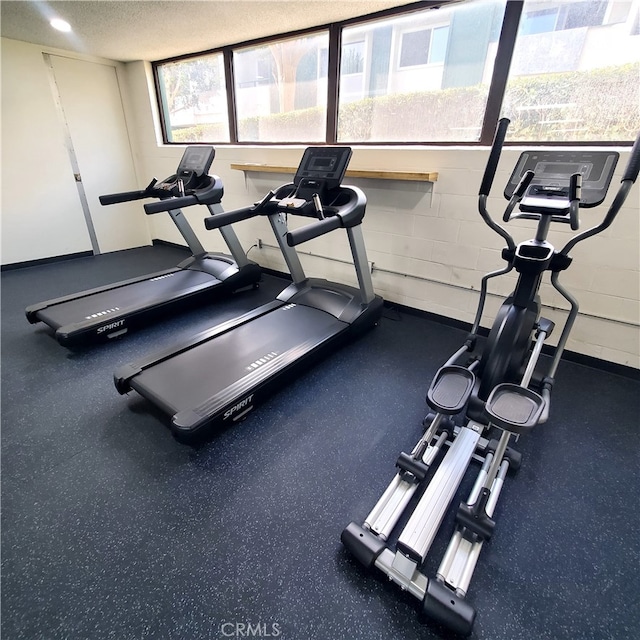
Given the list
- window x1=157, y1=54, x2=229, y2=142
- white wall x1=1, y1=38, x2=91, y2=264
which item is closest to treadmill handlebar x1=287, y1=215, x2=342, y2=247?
window x1=157, y1=54, x2=229, y2=142

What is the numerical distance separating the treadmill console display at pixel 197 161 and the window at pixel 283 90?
0.85 meters

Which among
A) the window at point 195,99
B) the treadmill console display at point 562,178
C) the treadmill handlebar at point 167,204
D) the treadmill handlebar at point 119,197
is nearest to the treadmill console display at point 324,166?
the treadmill handlebar at point 167,204

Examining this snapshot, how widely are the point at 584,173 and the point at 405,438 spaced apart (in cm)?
159

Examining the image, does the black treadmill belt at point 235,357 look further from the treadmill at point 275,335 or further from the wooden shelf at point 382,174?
the wooden shelf at point 382,174

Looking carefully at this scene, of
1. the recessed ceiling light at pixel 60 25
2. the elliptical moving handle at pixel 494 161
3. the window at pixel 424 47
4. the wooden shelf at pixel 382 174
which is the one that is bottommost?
the wooden shelf at pixel 382 174

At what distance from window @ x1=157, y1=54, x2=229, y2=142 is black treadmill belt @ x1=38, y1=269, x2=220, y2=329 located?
1976mm

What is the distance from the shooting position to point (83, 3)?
2.70 m

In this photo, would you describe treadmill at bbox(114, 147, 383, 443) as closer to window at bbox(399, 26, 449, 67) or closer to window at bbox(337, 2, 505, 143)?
window at bbox(337, 2, 505, 143)

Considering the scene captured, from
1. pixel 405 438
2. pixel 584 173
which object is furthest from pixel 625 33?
pixel 405 438

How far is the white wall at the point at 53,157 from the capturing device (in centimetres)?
388

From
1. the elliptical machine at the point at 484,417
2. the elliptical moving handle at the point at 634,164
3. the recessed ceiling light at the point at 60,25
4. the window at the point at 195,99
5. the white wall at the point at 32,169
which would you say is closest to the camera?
the elliptical machine at the point at 484,417

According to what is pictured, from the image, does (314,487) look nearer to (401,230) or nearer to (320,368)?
(320,368)

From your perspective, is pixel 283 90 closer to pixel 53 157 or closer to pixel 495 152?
pixel 495 152

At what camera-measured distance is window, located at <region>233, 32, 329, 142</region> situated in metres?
3.31
